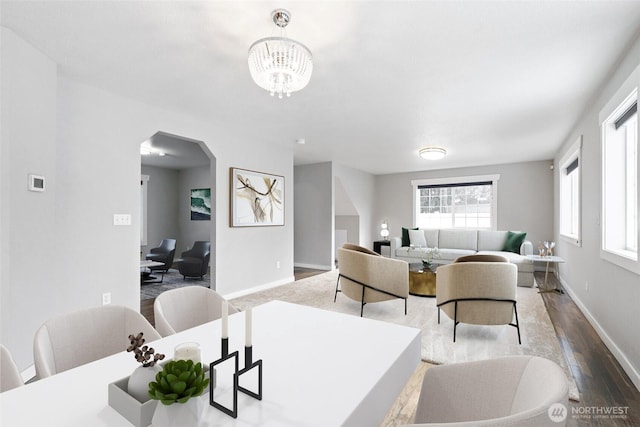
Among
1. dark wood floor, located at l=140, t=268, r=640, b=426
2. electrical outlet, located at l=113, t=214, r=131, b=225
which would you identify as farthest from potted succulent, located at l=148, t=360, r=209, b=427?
electrical outlet, located at l=113, t=214, r=131, b=225

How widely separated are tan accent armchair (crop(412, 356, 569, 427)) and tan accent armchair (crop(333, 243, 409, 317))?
2292 millimetres

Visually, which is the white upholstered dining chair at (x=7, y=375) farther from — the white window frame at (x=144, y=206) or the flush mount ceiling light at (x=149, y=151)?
the white window frame at (x=144, y=206)

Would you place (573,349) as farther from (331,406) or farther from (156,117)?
(156,117)

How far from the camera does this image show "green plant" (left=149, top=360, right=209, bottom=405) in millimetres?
661

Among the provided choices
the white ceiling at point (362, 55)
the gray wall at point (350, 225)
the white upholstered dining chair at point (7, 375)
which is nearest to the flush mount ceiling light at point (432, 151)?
the white ceiling at point (362, 55)

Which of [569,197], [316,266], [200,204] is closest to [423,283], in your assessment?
[316,266]

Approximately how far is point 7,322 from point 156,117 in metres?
2.24

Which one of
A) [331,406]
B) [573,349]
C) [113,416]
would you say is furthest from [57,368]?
[573,349]

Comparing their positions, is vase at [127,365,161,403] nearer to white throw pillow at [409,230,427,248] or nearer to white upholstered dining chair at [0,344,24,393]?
→ white upholstered dining chair at [0,344,24,393]

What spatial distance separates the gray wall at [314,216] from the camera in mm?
6633

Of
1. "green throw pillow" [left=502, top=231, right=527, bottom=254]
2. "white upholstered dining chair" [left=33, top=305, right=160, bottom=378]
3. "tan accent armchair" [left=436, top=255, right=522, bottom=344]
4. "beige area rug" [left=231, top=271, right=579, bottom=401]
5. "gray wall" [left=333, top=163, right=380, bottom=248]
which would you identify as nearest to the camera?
"white upholstered dining chair" [left=33, top=305, right=160, bottom=378]

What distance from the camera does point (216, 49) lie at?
2.27 m

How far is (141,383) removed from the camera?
78 cm

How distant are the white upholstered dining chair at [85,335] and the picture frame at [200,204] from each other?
248 inches
